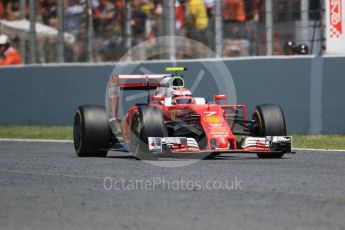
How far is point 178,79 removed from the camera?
533 inches

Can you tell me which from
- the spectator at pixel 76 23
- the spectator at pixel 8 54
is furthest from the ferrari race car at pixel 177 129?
the spectator at pixel 8 54

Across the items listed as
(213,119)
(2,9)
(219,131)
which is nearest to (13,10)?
(2,9)

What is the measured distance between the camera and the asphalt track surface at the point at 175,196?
7.12 metres

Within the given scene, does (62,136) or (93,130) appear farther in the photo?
(62,136)

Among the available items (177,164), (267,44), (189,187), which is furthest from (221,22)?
(189,187)

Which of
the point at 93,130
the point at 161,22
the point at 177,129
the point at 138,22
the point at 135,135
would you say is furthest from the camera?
the point at 138,22

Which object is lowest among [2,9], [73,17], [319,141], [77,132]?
[319,141]

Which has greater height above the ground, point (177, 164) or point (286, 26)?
point (286, 26)

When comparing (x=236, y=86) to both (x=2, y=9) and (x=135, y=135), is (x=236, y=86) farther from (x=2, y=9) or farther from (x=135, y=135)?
(x=2, y=9)

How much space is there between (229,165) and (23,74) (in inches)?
404

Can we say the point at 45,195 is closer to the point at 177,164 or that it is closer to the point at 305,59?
the point at 177,164

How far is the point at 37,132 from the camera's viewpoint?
2031 cm

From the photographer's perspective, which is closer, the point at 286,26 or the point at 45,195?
the point at 45,195

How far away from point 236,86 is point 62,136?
3.41 m
